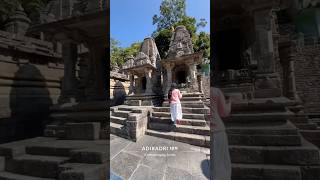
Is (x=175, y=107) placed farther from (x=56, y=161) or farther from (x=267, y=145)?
(x=56, y=161)

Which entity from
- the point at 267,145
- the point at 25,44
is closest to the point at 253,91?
the point at 267,145

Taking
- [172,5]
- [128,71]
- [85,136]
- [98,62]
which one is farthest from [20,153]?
[172,5]

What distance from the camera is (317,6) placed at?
2.53 m

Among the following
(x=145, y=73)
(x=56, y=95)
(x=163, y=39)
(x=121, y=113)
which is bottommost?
(x=121, y=113)

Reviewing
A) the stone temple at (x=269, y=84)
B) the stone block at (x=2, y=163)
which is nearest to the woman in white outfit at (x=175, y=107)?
the stone temple at (x=269, y=84)

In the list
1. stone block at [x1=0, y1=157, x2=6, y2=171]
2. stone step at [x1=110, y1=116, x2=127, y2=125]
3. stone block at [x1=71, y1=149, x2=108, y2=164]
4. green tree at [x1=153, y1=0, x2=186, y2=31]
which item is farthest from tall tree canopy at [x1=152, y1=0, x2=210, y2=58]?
stone block at [x1=0, y1=157, x2=6, y2=171]

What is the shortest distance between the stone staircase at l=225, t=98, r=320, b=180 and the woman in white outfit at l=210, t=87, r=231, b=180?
0.30 metres

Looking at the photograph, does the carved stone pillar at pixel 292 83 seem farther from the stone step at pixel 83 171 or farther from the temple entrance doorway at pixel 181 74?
the stone step at pixel 83 171

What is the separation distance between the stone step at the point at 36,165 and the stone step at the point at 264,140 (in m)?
1.49

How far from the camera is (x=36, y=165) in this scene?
1935mm

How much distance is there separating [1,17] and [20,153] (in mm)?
2189

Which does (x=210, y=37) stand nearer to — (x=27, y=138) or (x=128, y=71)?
(x=128, y=71)

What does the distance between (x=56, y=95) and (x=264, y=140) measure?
234 cm

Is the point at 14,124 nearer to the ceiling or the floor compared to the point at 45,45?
nearer to the floor
